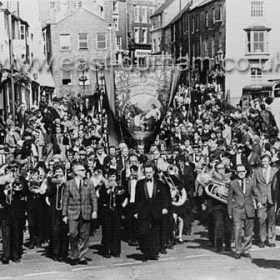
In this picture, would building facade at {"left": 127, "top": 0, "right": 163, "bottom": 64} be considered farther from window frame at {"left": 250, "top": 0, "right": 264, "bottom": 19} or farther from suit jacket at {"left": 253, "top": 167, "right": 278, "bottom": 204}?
suit jacket at {"left": 253, "top": 167, "right": 278, "bottom": 204}

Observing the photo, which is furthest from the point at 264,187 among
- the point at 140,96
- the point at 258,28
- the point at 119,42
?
the point at 119,42

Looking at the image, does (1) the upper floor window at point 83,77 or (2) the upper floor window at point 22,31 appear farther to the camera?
(2) the upper floor window at point 22,31

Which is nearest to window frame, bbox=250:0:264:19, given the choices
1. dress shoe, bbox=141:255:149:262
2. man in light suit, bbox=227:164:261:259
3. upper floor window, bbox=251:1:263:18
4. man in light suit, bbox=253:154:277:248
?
upper floor window, bbox=251:1:263:18

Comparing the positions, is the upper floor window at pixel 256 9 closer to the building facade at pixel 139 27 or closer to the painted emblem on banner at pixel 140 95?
the building facade at pixel 139 27


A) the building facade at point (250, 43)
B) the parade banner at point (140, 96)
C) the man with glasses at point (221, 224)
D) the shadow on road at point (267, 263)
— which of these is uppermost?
the building facade at point (250, 43)

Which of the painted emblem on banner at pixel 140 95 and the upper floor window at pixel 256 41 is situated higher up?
the upper floor window at pixel 256 41

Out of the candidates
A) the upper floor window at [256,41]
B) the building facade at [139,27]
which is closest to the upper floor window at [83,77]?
the building facade at [139,27]

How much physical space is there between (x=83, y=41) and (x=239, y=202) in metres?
26.7

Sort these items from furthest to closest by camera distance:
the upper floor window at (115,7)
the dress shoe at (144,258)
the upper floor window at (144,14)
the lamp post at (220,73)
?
the upper floor window at (144,14), the upper floor window at (115,7), the lamp post at (220,73), the dress shoe at (144,258)

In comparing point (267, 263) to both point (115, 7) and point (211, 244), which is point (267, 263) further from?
point (115, 7)

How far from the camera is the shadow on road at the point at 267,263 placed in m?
8.66

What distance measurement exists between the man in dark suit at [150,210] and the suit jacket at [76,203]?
743 millimetres

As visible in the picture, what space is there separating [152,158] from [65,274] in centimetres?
390

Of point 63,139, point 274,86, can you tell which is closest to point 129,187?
point 63,139
